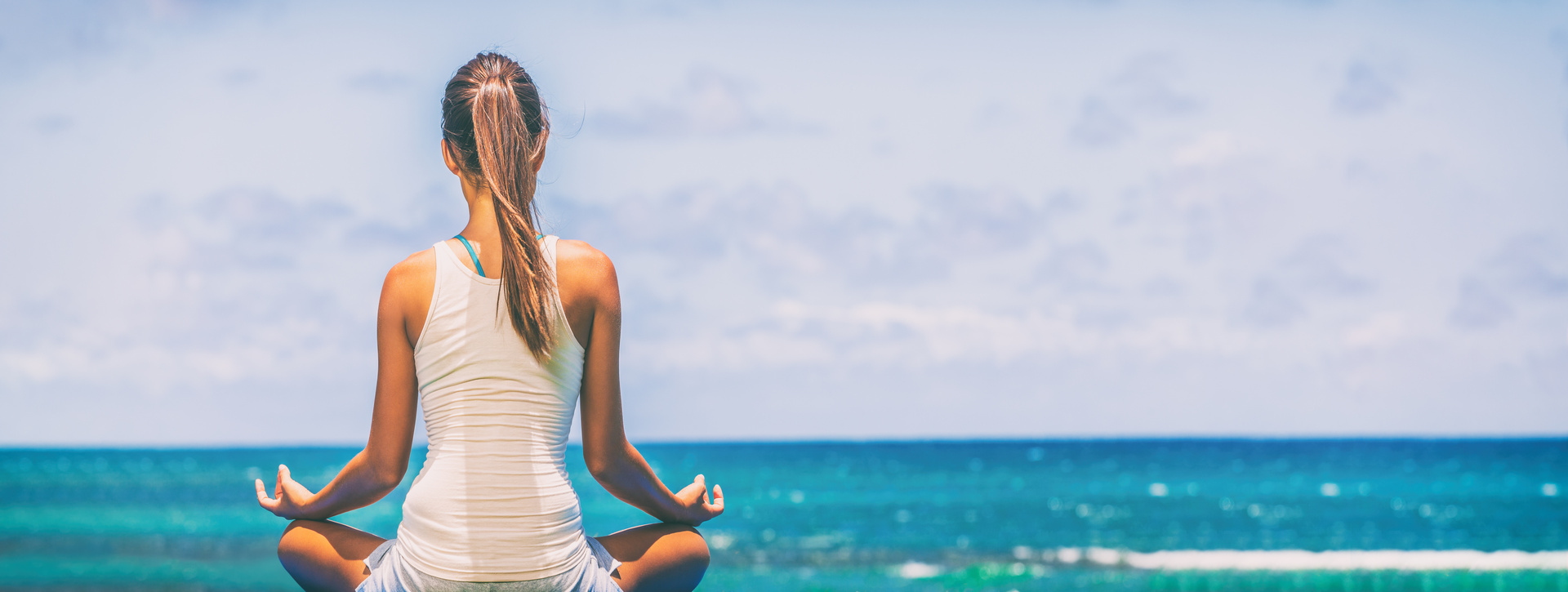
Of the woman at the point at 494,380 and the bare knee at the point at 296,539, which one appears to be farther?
the bare knee at the point at 296,539

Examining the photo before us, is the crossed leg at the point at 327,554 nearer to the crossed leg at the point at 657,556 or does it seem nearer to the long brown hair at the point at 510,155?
the crossed leg at the point at 657,556

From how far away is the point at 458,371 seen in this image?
2018 millimetres

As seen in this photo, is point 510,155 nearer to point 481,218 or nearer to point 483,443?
point 481,218

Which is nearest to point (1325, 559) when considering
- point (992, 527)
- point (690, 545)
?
point (992, 527)

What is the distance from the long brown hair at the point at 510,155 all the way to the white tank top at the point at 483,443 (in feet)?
0.12

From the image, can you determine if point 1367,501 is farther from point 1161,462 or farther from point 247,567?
point 247,567

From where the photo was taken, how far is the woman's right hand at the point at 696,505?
234cm

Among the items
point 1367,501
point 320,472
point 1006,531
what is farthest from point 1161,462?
point 320,472

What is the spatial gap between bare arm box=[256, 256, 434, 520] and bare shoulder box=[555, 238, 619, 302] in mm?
237

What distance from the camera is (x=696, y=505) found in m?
2.37

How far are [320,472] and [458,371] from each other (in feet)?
155

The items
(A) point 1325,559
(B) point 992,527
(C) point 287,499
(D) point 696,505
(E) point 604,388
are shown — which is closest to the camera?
(E) point 604,388

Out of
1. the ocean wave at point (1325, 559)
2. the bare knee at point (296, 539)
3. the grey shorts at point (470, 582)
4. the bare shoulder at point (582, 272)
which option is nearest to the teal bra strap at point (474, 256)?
the bare shoulder at point (582, 272)

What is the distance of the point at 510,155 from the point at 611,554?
0.83m
